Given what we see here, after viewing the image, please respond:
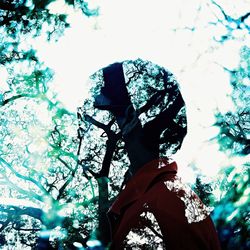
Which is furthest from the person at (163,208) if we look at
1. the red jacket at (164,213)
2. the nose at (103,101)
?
the nose at (103,101)

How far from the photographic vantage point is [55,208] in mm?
7570

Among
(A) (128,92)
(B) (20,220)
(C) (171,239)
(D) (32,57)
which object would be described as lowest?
(C) (171,239)

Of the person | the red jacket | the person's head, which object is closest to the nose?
the person's head

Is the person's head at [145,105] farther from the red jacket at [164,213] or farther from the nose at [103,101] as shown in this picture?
the red jacket at [164,213]

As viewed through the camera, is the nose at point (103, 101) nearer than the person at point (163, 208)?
No

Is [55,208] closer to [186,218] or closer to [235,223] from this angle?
[235,223]

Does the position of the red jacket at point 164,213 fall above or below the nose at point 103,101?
below

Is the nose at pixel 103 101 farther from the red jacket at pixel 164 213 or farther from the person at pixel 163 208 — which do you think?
the red jacket at pixel 164 213

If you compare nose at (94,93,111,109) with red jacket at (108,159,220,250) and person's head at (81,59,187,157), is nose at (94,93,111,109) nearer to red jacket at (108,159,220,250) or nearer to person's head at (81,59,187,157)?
person's head at (81,59,187,157)

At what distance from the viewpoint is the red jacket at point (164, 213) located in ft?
3.53

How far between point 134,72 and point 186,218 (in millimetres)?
1352

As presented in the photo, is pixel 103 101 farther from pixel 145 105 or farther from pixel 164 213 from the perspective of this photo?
pixel 164 213

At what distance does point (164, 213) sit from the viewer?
108 centimetres

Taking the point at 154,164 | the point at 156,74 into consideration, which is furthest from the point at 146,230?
the point at 156,74
